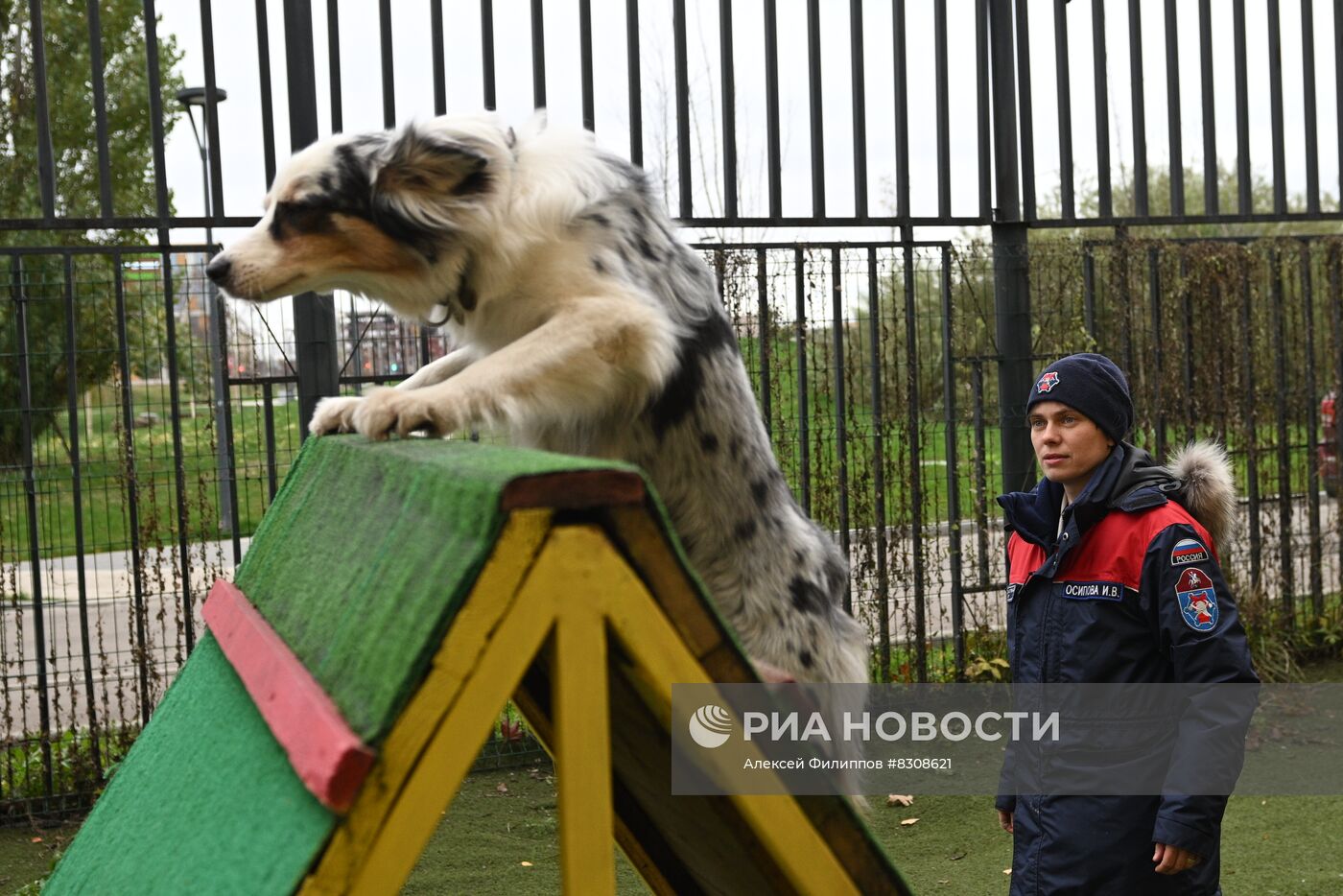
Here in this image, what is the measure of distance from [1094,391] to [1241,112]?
5.61 meters

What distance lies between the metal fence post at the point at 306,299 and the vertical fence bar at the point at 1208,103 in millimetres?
5128

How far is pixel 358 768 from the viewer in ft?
5.05

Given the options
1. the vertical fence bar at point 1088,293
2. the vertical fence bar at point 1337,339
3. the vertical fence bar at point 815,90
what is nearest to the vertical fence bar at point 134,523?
the vertical fence bar at point 815,90

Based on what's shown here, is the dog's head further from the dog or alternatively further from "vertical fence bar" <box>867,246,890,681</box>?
"vertical fence bar" <box>867,246,890,681</box>

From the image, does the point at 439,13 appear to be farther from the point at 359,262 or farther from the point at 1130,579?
the point at 1130,579

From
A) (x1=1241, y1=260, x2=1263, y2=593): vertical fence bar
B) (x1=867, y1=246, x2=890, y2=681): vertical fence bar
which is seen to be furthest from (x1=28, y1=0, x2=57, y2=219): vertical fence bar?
(x1=1241, y1=260, x2=1263, y2=593): vertical fence bar

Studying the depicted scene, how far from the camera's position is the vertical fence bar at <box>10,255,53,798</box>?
5.66 m

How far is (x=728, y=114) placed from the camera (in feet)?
21.1

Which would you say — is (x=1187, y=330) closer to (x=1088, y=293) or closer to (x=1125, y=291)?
(x=1125, y=291)

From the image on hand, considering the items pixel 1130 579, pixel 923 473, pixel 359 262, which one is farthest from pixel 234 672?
pixel 923 473

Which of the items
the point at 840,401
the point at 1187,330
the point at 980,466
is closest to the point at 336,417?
the point at 840,401

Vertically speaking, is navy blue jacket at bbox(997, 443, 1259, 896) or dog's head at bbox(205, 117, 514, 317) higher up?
dog's head at bbox(205, 117, 514, 317)

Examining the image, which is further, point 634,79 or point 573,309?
point 634,79

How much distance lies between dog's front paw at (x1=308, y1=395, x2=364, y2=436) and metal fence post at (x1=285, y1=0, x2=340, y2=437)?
11.1 ft
